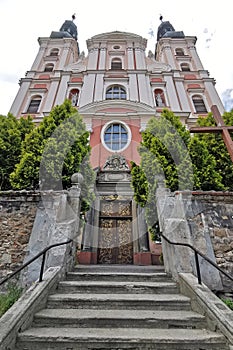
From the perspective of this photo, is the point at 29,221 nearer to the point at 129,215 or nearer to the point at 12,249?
the point at 12,249

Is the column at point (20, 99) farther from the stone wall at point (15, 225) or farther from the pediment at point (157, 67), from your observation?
the stone wall at point (15, 225)

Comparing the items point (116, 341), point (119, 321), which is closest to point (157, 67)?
point (119, 321)

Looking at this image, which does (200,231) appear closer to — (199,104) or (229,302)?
(229,302)

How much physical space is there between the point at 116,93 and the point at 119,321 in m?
15.6

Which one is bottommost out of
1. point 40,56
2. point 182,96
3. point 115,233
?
point 115,233

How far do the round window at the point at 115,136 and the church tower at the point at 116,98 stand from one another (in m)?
0.04

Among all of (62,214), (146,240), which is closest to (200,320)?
(62,214)

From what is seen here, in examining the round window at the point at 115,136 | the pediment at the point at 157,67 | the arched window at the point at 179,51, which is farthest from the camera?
the arched window at the point at 179,51

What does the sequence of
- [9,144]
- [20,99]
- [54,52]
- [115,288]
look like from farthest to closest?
[54,52]
[20,99]
[9,144]
[115,288]

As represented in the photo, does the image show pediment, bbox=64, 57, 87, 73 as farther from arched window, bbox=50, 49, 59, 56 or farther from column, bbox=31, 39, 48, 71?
arched window, bbox=50, 49, 59, 56

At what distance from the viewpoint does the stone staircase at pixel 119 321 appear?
8.29 feet

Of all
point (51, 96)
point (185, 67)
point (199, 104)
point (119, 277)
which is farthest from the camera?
point (185, 67)

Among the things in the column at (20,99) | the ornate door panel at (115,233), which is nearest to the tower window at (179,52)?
the column at (20,99)

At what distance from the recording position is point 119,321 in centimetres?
295
